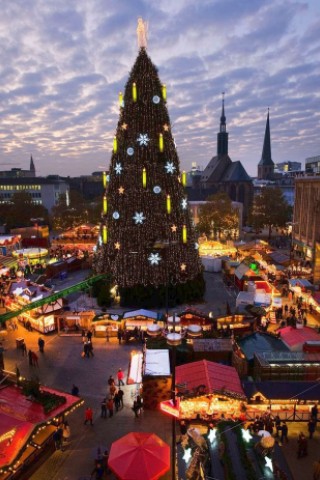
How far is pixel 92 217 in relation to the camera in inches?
2613

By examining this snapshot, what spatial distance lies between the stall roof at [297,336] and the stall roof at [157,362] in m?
5.94

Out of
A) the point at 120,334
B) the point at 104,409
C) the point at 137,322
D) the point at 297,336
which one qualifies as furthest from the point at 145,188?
the point at 104,409

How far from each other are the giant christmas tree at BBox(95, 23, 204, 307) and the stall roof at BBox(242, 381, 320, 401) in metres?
11.0

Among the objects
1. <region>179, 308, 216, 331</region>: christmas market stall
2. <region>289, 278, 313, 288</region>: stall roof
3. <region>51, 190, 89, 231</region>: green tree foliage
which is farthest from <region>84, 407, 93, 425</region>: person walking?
<region>51, 190, 89, 231</region>: green tree foliage

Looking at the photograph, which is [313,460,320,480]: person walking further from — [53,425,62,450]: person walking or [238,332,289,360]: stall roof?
[53,425,62,450]: person walking

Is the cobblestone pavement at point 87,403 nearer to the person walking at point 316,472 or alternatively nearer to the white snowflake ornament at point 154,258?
the person walking at point 316,472

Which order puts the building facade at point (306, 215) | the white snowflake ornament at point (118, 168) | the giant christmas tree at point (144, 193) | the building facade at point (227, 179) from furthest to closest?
1. the building facade at point (227, 179)
2. the building facade at point (306, 215)
3. the white snowflake ornament at point (118, 168)
4. the giant christmas tree at point (144, 193)

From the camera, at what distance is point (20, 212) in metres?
66.2

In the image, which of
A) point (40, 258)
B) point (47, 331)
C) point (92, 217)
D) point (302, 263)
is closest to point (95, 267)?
point (47, 331)

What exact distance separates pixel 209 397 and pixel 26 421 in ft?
20.6

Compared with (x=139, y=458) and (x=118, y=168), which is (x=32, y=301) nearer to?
(x=118, y=168)

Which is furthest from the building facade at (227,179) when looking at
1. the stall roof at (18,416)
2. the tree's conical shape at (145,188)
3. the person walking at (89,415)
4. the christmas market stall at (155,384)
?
the stall roof at (18,416)

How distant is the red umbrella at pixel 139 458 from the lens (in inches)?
387

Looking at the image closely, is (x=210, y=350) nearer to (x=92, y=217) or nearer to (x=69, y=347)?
(x=69, y=347)
